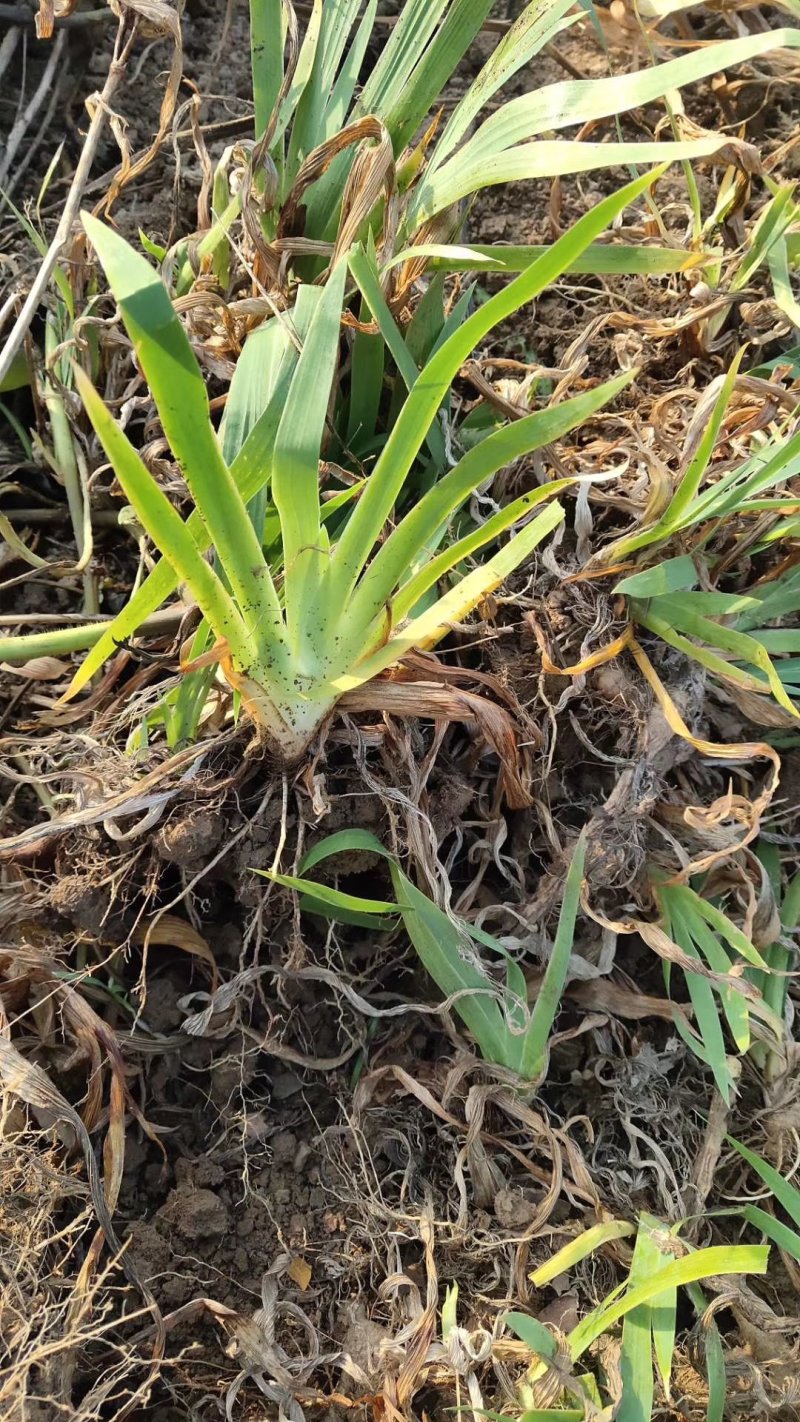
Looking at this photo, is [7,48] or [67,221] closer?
[67,221]

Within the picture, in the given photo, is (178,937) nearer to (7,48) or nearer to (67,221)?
(67,221)

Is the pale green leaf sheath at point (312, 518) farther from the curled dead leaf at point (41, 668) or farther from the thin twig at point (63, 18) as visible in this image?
the thin twig at point (63, 18)

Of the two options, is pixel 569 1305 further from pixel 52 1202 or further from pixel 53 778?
pixel 53 778

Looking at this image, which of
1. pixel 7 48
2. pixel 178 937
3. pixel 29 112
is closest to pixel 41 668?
pixel 178 937

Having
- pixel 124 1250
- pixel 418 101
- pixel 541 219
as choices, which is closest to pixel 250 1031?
pixel 124 1250

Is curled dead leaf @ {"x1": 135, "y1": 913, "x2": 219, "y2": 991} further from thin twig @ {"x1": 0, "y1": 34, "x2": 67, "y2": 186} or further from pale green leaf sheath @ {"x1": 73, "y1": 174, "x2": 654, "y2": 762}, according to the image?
thin twig @ {"x1": 0, "y1": 34, "x2": 67, "y2": 186}

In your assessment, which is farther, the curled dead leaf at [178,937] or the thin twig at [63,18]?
the thin twig at [63,18]

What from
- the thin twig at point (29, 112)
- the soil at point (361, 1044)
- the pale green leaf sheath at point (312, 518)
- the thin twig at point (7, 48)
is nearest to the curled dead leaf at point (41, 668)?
the soil at point (361, 1044)

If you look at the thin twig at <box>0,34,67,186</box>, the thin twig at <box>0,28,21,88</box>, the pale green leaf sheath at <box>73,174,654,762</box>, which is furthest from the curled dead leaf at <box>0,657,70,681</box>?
the thin twig at <box>0,28,21,88</box>
